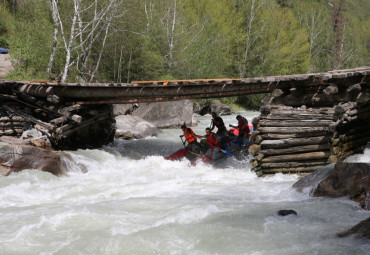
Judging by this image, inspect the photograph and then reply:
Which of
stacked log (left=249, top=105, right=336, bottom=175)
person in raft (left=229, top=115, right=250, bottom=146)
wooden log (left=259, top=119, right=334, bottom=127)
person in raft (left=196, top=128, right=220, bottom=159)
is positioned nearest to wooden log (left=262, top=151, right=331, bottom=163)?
stacked log (left=249, top=105, right=336, bottom=175)

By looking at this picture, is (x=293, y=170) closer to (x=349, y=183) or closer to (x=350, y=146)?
(x=350, y=146)

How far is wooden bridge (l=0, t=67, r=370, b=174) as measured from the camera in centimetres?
888

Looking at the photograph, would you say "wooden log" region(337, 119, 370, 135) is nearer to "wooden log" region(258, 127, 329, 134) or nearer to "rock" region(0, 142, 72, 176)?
"wooden log" region(258, 127, 329, 134)

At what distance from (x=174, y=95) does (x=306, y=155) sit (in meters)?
4.26

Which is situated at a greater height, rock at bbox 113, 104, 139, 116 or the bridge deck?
the bridge deck

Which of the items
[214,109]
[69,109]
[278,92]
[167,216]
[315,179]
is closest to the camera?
[167,216]

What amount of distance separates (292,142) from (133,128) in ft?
30.4

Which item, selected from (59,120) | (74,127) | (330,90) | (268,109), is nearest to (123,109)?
(74,127)

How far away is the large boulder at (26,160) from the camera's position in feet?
28.3

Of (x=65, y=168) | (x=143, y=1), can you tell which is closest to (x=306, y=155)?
(x=65, y=168)

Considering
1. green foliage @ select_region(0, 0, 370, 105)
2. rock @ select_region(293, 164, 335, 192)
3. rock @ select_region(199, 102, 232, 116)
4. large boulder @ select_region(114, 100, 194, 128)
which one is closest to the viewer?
rock @ select_region(293, 164, 335, 192)

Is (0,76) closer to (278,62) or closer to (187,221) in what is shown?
(187,221)

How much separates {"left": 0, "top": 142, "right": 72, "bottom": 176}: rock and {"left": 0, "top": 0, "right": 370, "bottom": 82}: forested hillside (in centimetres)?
843

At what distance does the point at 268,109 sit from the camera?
9.30 metres
